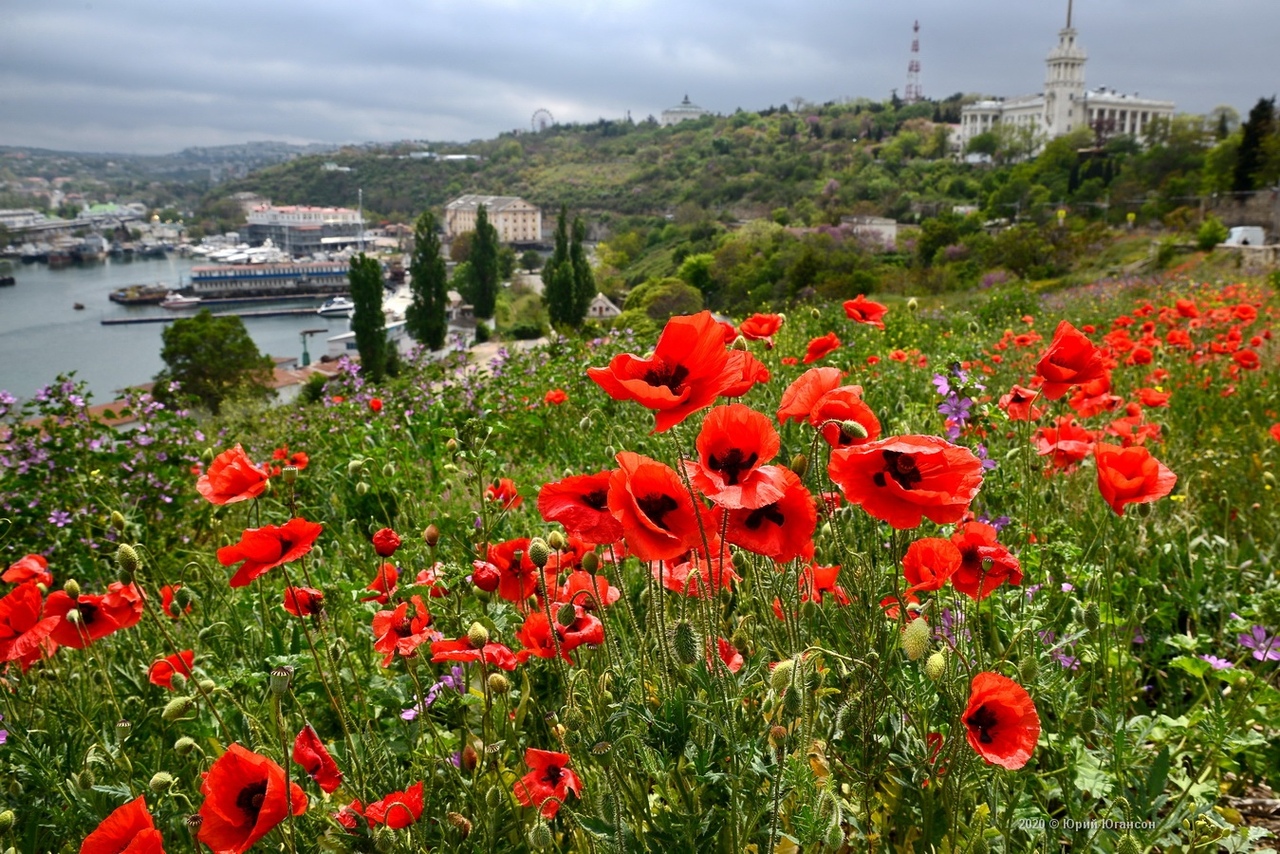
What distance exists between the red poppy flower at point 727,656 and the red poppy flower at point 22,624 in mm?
1210

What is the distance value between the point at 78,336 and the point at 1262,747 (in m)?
60.5

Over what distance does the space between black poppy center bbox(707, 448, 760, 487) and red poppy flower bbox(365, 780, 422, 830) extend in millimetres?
624

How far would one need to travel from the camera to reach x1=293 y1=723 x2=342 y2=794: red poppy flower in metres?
1.12

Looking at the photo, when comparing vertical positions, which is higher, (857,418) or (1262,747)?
(857,418)

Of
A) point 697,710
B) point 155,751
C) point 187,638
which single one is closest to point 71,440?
point 187,638

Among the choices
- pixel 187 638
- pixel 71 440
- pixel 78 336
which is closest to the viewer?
pixel 187 638

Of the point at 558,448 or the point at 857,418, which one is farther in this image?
the point at 558,448

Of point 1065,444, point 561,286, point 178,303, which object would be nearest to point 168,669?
point 1065,444

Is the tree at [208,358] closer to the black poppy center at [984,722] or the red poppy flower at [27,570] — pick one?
the red poppy flower at [27,570]

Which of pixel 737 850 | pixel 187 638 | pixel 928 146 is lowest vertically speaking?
pixel 187 638

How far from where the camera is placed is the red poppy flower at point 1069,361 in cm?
148

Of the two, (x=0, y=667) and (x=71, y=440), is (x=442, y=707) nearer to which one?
(x=0, y=667)

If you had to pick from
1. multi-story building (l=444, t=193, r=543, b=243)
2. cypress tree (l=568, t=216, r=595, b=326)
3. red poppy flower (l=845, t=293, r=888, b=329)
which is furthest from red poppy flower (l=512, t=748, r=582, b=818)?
multi-story building (l=444, t=193, r=543, b=243)

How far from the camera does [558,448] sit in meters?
3.91
